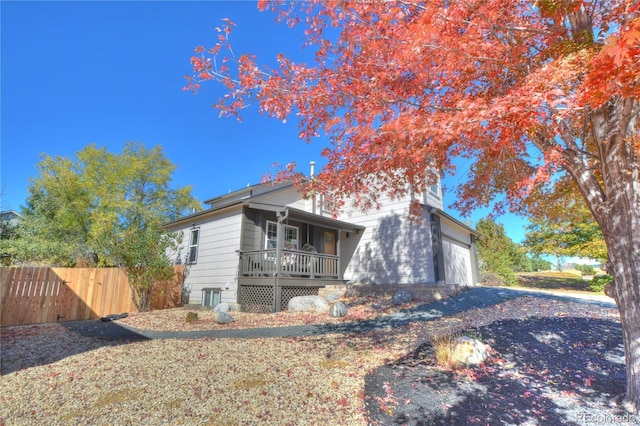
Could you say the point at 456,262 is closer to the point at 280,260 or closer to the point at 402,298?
the point at 402,298

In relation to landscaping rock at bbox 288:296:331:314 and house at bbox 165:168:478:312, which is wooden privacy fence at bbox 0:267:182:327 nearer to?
house at bbox 165:168:478:312

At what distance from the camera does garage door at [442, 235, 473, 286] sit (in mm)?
13180

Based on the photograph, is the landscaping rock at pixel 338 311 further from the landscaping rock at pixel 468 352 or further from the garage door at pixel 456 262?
the garage door at pixel 456 262

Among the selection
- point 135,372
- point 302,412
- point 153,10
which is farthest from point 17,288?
point 302,412

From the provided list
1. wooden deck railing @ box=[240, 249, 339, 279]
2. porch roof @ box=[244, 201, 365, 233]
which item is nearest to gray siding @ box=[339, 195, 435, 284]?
porch roof @ box=[244, 201, 365, 233]

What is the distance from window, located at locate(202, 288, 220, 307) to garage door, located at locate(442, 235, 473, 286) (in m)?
9.52

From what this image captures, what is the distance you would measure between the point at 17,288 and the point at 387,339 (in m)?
10.8

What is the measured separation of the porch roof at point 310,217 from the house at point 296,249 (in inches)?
1.6

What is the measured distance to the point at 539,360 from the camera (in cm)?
455

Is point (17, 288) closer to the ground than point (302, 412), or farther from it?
farther from it

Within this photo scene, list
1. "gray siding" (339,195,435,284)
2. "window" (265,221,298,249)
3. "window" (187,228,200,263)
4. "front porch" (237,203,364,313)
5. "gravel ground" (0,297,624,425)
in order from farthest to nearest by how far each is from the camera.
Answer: "window" (187,228,200,263)
"window" (265,221,298,249)
"gray siding" (339,195,435,284)
"front porch" (237,203,364,313)
"gravel ground" (0,297,624,425)

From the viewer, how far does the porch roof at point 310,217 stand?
10.9 metres

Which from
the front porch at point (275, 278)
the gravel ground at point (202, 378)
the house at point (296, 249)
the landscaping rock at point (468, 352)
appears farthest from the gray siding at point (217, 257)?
the landscaping rock at point (468, 352)

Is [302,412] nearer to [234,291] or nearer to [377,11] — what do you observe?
[377,11]
